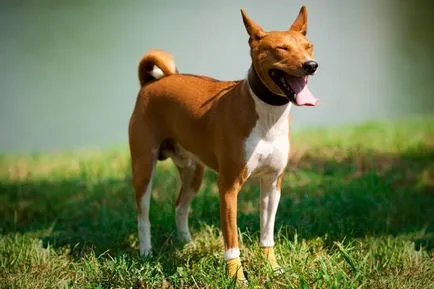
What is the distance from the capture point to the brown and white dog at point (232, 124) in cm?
384

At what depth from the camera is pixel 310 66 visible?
11.9ft

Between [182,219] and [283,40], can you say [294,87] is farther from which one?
[182,219]

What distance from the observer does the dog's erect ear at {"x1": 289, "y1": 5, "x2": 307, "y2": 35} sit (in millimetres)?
4180

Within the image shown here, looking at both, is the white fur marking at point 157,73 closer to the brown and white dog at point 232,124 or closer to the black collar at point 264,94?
the brown and white dog at point 232,124

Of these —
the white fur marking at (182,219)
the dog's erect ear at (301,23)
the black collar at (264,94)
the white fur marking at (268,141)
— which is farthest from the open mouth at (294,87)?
the white fur marking at (182,219)

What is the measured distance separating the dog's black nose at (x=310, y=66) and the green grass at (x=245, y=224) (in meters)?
1.32

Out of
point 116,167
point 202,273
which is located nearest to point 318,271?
point 202,273

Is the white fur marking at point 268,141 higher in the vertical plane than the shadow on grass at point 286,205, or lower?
higher

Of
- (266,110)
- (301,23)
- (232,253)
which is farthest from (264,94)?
(232,253)

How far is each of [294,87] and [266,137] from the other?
0.44 meters

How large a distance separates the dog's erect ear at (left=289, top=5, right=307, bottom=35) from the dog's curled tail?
1357 mm

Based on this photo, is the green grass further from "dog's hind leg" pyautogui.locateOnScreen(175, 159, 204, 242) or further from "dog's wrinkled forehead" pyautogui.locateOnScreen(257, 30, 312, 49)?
"dog's wrinkled forehead" pyautogui.locateOnScreen(257, 30, 312, 49)

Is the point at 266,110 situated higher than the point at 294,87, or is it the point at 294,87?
the point at 294,87

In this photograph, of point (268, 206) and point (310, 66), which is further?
point (268, 206)
